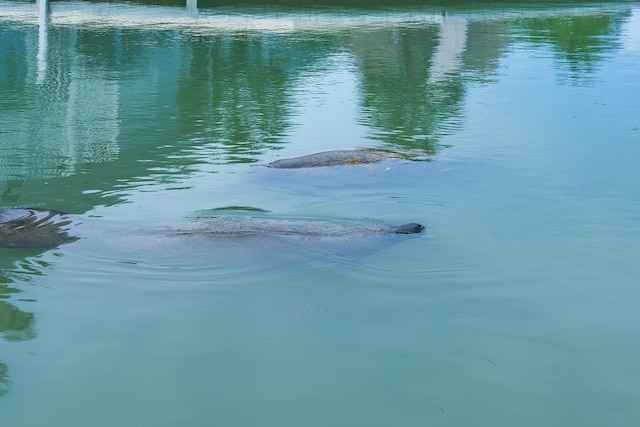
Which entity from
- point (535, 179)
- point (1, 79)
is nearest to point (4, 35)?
point (1, 79)

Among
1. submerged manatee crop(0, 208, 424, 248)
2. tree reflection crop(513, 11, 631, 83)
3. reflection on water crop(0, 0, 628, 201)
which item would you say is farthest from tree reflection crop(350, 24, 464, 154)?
submerged manatee crop(0, 208, 424, 248)

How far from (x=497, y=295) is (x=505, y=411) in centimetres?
210

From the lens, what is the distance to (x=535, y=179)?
40.3 ft

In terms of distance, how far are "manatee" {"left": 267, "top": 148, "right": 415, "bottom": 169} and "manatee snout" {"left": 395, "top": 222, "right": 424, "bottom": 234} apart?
9.02 ft

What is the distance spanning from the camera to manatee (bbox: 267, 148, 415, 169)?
1219cm

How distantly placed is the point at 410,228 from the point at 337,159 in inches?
121

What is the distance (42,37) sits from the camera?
28.5 metres

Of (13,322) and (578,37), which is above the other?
(578,37)

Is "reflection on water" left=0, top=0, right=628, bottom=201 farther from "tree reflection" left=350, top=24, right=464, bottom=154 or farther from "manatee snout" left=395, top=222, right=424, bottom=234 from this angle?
"manatee snout" left=395, top=222, right=424, bottom=234

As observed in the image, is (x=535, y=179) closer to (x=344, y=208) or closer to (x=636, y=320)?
(x=344, y=208)

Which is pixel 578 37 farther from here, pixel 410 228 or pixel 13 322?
pixel 13 322

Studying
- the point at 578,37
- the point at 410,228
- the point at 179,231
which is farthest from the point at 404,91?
the point at 578,37

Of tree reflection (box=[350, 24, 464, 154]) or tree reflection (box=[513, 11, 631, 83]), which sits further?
tree reflection (box=[513, 11, 631, 83])

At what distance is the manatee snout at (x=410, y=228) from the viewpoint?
9281 mm
